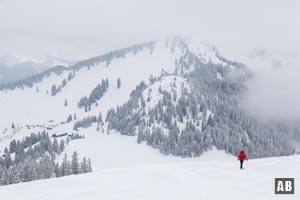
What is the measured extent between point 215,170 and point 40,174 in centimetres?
6894

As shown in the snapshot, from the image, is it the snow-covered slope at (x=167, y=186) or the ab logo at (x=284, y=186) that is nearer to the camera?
the ab logo at (x=284, y=186)

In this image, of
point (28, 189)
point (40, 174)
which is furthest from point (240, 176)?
point (40, 174)

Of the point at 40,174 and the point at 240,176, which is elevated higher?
the point at 240,176

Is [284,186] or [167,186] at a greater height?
[284,186]

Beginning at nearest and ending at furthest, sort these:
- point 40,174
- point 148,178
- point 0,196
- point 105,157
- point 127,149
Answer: point 0,196
point 148,178
point 40,174
point 105,157
point 127,149

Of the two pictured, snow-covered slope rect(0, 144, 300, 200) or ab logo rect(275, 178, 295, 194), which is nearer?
ab logo rect(275, 178, 295, 194)

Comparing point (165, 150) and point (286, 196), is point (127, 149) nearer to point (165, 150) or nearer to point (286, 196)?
point (165, 150)

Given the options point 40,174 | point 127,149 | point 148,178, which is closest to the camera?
point 148,178

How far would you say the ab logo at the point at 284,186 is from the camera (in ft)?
79.8

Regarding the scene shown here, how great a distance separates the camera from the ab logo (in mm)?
24309

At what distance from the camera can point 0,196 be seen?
2775 centimetres

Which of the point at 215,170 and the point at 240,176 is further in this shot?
the point at 215,170

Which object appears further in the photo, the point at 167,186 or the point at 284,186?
the point at 167,186

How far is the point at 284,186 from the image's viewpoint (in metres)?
26.0
